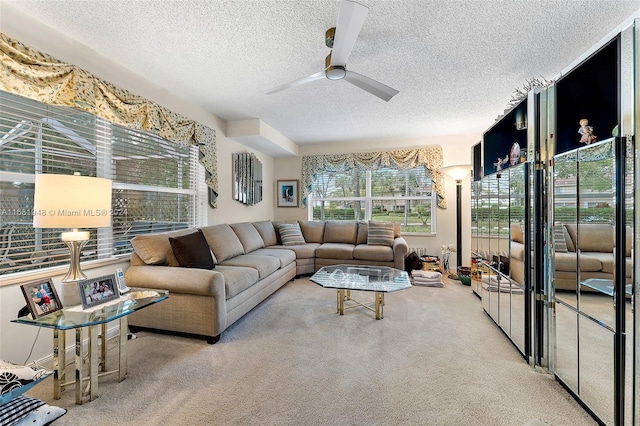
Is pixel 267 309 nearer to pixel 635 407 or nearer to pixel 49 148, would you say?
pixel 49 148

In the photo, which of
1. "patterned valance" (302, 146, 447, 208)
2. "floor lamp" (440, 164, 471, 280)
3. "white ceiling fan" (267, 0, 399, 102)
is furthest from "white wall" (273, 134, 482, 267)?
"white ceiling fan" (267, 0, 399, 102)

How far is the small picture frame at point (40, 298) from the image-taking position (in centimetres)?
147

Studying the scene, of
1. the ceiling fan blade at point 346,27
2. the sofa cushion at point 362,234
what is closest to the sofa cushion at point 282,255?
the sofa cushion at point 362,234

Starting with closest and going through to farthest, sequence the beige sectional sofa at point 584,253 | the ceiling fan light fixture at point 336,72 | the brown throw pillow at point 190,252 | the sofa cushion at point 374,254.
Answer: the beige sectional sofa at point 584,253, the ceiling fan light fixture at point 336,72, the brown throw pillow at point 190,252, the sofa cushion at point 374,254

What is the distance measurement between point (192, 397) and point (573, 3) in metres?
3.35

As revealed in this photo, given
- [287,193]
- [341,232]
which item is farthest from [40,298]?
[287,193]

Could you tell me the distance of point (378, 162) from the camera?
504 cm

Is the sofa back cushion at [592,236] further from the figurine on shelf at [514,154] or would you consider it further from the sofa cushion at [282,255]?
the sofa cushion at [282,255]

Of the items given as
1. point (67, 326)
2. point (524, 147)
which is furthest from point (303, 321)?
point (524, 147)

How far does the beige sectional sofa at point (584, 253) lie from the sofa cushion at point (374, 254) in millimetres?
2464

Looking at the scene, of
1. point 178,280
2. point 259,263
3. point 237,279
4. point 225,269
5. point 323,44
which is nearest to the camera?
point 323,44

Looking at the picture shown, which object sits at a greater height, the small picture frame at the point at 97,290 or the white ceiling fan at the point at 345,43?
the white ceiling fan at the point at 345,43

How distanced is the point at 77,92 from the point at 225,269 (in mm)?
1863

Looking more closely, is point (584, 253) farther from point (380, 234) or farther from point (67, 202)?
point (380, 234)
